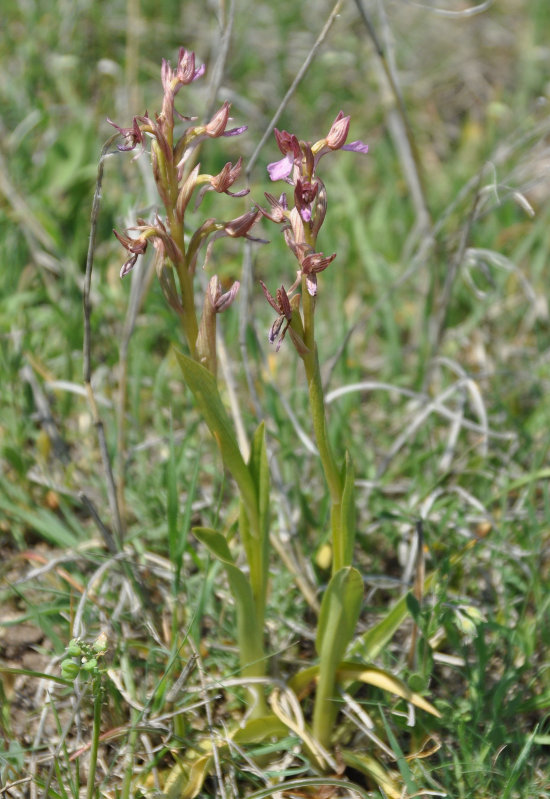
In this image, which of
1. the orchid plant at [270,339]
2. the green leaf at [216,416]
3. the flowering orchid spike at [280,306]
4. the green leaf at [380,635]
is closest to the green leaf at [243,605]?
the orchid plant at [270,339]

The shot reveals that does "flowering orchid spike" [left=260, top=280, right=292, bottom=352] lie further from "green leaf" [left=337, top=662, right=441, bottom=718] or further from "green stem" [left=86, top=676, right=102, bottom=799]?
"green leaf" [left=337, top=662, right=441, bottom=718]

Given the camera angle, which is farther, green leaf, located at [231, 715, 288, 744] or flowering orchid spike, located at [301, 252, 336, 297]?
green leaf, located at [231, 715, 288, 744]

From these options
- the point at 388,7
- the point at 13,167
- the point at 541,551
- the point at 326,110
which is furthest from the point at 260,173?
the point at 541,551

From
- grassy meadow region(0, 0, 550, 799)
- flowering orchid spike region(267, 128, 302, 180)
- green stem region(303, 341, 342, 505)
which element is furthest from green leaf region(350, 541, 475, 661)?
flowering orchid spike region(267, 128, 302, 180)

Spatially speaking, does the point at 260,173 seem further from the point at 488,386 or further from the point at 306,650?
the point at 306,650

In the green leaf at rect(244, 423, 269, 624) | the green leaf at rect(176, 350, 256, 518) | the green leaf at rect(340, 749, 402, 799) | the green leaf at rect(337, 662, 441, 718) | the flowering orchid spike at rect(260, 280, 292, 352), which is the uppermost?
the flowering orchid spike at rect(260, 280, 292, 352)
